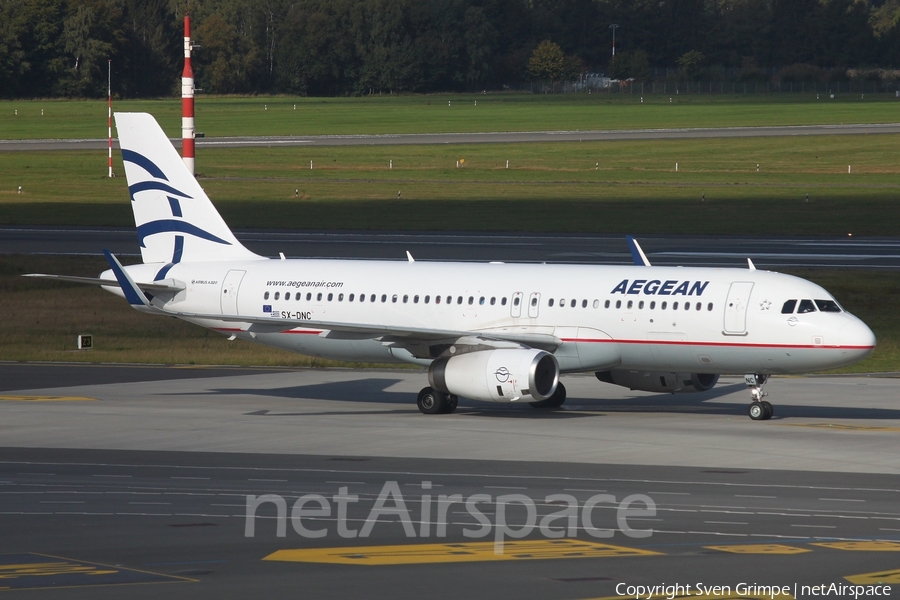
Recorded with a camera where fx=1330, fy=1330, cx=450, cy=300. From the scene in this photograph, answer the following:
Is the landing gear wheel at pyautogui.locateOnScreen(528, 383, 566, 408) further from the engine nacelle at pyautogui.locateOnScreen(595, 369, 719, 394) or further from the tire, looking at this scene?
the tire

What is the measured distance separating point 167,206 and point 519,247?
122 ft

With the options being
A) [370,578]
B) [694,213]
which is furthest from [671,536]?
[694,213]

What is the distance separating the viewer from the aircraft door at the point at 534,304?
38062mm

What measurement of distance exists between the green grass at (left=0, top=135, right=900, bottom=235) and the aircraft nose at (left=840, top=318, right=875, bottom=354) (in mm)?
52821

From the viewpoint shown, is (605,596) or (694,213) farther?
(694,213)

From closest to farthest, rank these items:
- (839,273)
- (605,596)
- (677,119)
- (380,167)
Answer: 1. (605,596)
2. (839,273)
3. (380,167)
4. (677,119)

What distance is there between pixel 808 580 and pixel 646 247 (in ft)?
201

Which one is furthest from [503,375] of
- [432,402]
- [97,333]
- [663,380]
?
[97,333]

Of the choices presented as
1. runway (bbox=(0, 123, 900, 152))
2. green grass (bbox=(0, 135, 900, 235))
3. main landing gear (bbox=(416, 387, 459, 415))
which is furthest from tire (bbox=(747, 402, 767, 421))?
runway (bbox=(0, 123, 900, 152))

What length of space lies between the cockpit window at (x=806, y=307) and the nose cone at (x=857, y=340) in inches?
39.2

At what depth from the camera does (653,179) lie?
124m

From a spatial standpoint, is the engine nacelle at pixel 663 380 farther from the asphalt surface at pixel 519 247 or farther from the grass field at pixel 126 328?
the asphalt surface at pixel 519 247

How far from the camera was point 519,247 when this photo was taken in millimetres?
78438

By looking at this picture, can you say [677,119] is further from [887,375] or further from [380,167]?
[887,375]
